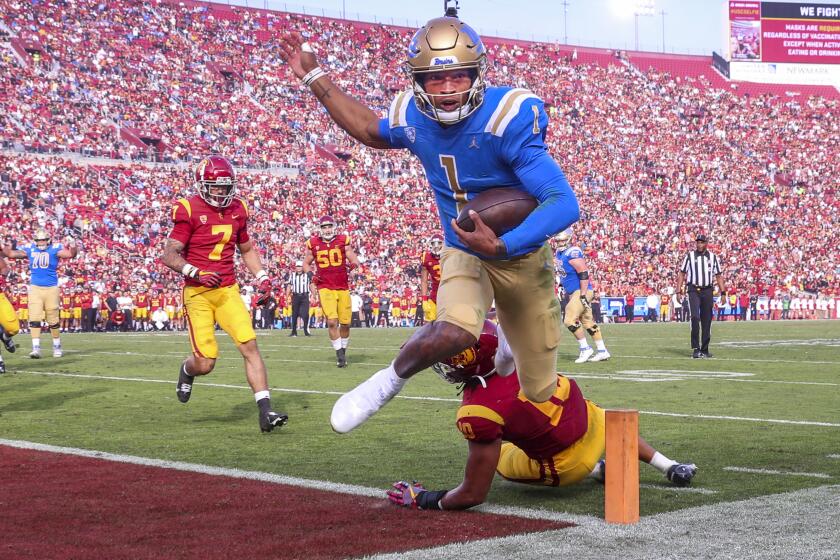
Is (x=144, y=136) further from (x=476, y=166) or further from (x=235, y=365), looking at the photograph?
(x=476, y=166)

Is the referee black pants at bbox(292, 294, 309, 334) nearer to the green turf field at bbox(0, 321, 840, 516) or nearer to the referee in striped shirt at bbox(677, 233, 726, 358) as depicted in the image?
the green turf field at bbox(0, 321, 840, 516)

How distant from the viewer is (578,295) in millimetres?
13297

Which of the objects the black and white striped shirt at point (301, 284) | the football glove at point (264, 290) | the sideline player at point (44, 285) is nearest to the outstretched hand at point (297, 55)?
the football glove at point (264, 290)

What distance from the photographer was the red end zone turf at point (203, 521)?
3.65 m

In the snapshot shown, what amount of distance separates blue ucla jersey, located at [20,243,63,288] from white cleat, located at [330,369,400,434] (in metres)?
12.2

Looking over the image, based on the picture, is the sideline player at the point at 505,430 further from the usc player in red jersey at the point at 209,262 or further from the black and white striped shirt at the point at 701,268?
the black and white striped shirt at the point at 701,268

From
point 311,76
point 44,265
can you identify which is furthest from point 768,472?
point 44,265

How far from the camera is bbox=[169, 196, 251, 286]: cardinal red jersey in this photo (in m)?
7.55

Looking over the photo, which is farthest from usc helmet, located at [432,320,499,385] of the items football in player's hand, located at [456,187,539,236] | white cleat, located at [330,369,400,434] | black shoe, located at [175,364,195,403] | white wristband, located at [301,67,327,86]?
black shoe, located at [175,364,195,403]

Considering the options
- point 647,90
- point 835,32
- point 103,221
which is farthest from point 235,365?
point 835,32

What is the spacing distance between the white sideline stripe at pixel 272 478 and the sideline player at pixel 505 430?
0.17m

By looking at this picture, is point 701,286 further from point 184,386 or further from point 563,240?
point 184,386

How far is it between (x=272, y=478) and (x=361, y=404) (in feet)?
3.97

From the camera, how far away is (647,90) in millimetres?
46469
